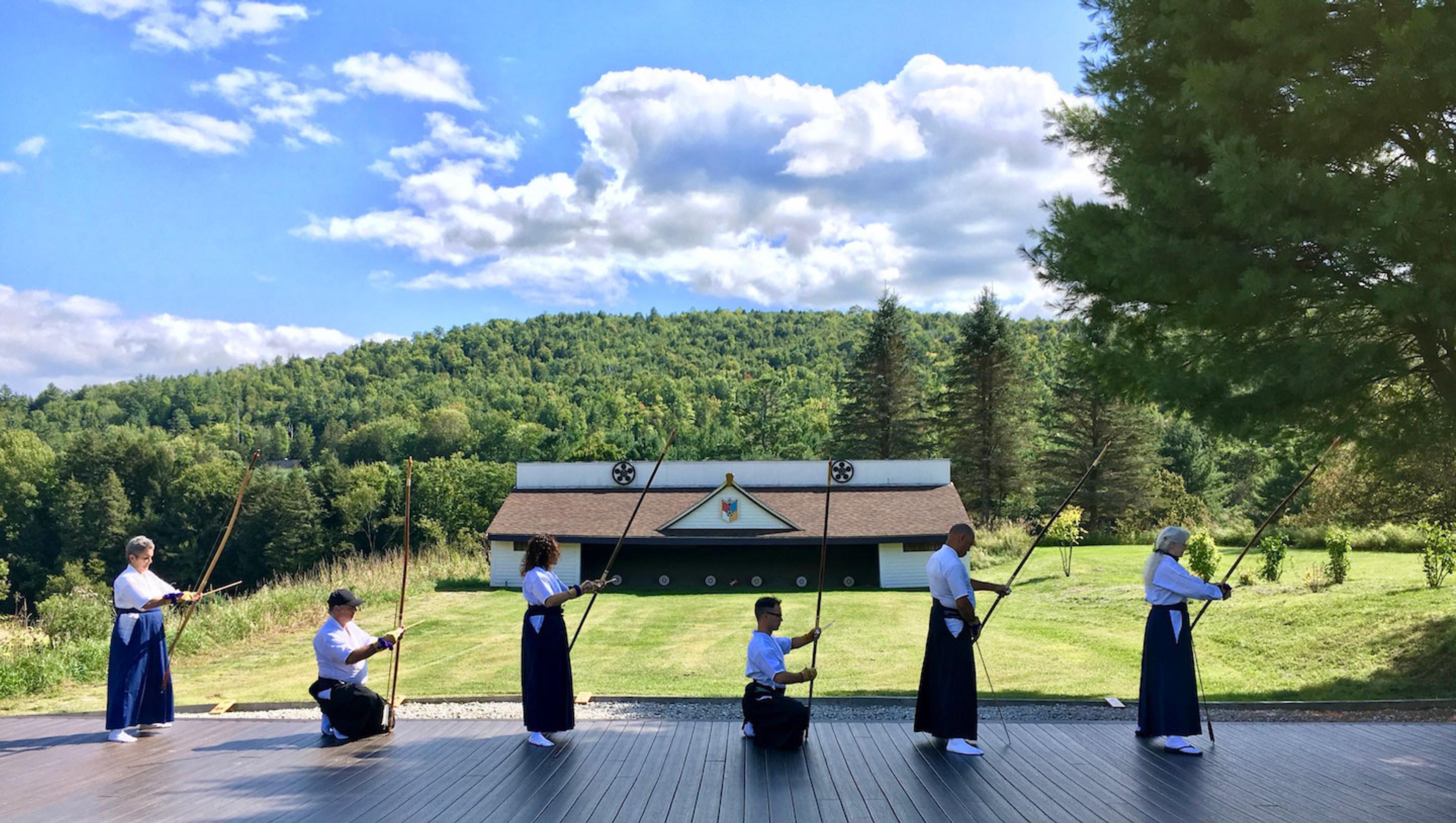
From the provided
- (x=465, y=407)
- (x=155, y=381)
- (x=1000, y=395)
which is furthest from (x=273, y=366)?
(x=1000, y=395)

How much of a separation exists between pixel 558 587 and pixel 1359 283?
8.03 m

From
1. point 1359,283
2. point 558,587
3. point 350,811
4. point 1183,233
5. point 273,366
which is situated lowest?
point 350,811

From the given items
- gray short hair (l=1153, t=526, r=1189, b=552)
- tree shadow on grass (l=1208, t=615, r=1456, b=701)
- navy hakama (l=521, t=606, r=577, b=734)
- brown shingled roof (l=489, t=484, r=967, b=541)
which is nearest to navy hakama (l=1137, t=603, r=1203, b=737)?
gray short hair (l=1153, t=526, r=1189, b=552)

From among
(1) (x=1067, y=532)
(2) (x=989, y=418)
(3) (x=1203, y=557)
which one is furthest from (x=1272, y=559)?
(2) (x=989, y=418)

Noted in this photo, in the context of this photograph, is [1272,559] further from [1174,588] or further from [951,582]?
[951,582]

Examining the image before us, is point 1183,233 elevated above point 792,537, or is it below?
above

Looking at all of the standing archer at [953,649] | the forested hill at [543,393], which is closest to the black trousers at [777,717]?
the standing archer at [953,649]

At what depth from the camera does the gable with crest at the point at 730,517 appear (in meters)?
30.0

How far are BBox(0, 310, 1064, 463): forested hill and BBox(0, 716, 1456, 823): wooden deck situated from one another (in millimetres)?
48229

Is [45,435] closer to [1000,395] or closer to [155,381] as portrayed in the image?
[155,381]

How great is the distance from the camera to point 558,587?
25.1 feet

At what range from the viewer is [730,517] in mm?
30156

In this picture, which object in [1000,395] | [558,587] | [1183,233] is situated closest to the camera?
[558,587]

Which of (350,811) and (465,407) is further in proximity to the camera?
(465,407)
